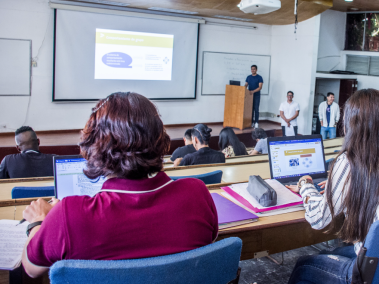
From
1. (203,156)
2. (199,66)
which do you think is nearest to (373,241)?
(203,156)

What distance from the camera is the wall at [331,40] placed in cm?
930

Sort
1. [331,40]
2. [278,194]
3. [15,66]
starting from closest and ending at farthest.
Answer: [278,194] < [15,66] < [331,40]

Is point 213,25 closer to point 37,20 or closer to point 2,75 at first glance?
point 37,20

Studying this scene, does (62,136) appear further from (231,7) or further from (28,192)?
(28,192)

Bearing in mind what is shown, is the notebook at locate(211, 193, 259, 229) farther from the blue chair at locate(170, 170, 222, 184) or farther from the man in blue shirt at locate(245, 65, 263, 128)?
the man in blue shirt at locate(245, 65, 263, 128)

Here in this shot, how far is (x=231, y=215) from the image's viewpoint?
172 cm

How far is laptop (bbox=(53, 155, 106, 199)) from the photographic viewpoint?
6.21 feet

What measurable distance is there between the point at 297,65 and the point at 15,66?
6.24 metres

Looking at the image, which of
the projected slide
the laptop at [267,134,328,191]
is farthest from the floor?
the laptop at [267,134,328,191]

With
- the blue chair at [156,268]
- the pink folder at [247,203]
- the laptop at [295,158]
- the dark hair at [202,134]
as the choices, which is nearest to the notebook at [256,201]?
the pink folder at [247,203]

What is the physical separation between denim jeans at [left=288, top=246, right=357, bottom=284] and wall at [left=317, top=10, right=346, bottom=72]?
8610 mm

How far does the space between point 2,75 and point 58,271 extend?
6.49m

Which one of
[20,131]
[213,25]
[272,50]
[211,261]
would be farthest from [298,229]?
[272,50]

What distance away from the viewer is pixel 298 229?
2.06 meters
